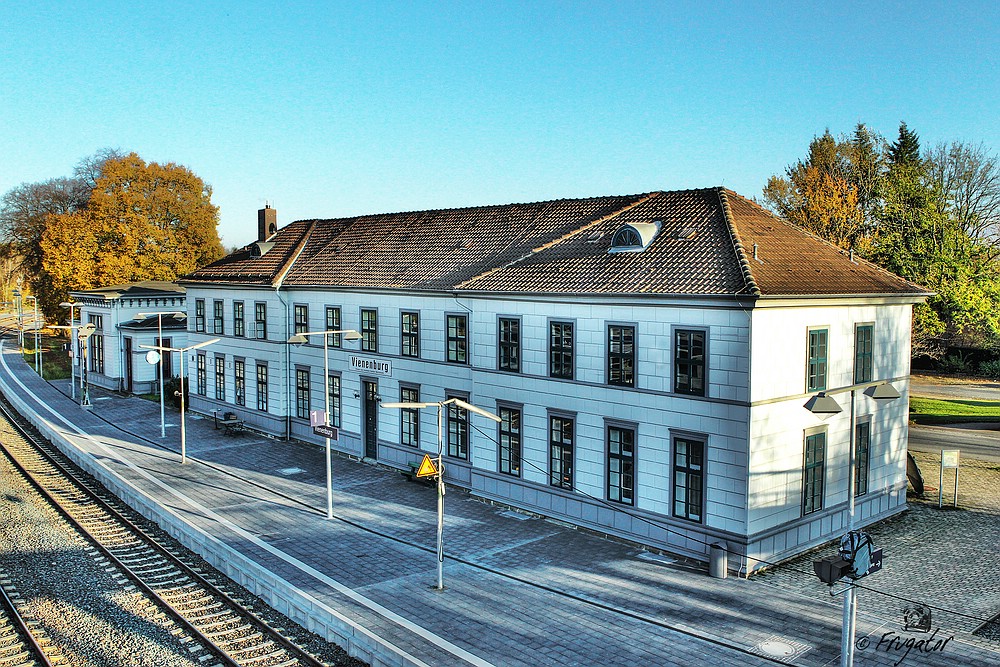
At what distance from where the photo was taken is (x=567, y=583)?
17719 millimetres

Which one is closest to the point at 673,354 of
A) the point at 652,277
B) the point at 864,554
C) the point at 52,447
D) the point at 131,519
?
the point at 652,277

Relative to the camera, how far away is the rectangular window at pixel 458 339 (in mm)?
25766

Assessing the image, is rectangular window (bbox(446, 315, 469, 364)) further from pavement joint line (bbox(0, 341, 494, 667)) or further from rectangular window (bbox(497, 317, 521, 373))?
pavement joint line (bbox(0, 341, 494, 667))

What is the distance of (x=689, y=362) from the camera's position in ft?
62.3

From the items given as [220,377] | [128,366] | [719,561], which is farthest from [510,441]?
[128,366]

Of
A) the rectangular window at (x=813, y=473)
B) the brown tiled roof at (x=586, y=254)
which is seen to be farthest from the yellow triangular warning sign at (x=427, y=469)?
the rectangular window at (x=813, y=473)

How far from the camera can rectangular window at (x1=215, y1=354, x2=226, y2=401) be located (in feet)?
125

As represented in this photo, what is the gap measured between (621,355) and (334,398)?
588 inches

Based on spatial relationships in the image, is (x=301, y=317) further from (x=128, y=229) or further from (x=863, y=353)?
(x=128, y=229)

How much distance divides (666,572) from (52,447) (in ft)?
91.9

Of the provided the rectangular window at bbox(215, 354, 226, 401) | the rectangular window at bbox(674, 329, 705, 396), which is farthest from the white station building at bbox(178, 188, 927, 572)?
the rectangular window at bbox(215, 354, 226, 401)

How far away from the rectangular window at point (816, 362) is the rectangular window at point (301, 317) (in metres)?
20.7

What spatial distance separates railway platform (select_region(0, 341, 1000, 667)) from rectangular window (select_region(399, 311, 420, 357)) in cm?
442

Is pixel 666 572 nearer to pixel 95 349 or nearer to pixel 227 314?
pixel 227 314
